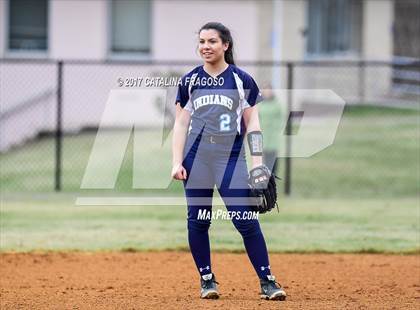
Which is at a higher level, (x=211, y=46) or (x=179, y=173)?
(x=211, y=46)

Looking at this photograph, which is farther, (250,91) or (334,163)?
(334,163)

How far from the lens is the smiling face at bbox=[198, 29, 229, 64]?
25.6ft

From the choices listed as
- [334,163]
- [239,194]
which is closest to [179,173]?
[239,194]

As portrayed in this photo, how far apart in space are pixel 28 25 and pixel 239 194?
1833 cm

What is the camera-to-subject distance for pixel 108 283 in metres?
9.32

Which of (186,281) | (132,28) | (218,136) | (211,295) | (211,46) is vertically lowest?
(186,281)

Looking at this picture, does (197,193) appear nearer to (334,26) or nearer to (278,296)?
(278,296)

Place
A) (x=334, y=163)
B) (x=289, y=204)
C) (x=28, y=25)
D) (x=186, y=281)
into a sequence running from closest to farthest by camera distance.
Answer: (x=186, y=281) → (x=289, y=204) → (x=334, y=163) → (x=28, y=25)

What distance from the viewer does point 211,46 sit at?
25.6ft

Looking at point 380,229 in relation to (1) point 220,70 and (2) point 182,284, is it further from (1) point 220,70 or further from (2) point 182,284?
(1) point 220,70

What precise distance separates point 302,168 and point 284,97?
4.06m

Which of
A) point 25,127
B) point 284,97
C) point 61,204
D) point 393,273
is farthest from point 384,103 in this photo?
point 393,273

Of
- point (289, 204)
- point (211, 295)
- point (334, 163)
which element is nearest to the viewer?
point (211, 295)

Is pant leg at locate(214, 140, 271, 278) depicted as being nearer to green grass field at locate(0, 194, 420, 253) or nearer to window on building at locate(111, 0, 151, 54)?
green grass field at locate(0, 194, 420, 253)
